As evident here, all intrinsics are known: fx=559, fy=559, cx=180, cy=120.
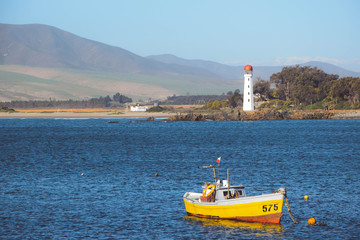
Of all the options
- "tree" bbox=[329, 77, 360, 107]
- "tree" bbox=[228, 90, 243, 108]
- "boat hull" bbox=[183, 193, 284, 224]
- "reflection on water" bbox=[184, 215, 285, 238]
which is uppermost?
"tree" bbox=[329, 77, 360, 107]

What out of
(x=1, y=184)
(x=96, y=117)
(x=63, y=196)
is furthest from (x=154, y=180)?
(x=96, y=117)

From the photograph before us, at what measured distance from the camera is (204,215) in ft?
101

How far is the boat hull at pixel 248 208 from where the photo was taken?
28.3 metres

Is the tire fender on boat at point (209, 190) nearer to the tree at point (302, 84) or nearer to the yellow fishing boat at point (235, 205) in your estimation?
the yellow fishing boat at point (235, 205)

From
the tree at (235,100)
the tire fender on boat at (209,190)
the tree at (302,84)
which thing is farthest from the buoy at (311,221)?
the tree at (235,100)

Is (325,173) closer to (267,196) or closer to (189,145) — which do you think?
(267,196)

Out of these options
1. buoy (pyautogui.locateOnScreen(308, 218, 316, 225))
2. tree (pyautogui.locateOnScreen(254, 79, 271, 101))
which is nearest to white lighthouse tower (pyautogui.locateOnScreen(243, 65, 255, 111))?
→ tree (pyautogui.locateOnScreen(254, 79, 271, 101))

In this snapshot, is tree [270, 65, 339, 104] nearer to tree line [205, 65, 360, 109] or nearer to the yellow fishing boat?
tree line [205, 65, 360, 109]

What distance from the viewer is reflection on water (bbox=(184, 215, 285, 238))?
2801 cm

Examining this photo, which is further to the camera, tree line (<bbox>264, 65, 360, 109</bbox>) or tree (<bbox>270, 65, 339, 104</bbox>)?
tree (<bbox>270, 65, 339, 104</bbox>)

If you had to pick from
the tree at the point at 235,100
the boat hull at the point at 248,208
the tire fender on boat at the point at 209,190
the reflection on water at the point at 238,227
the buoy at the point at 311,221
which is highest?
the tree at the point at 235,100

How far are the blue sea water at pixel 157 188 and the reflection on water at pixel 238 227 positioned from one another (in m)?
0.05

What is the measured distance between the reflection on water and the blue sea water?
2.0 inches

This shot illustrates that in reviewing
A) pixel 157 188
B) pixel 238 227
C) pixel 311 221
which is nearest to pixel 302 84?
pixel 157 188
